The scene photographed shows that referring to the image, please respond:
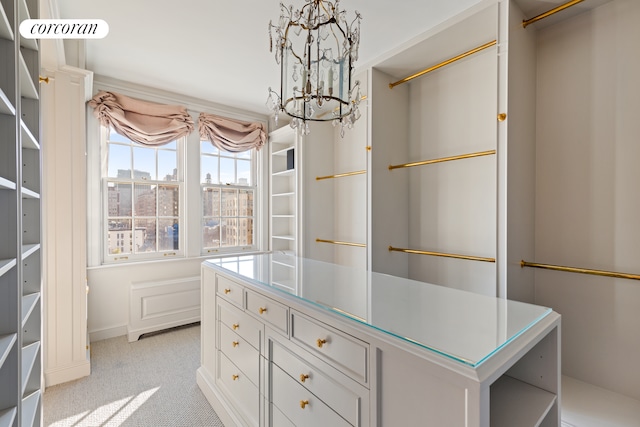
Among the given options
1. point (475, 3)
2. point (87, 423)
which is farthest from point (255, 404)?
point (475, 3)

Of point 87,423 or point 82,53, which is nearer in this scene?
point 87,423

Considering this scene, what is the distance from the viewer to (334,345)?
1105 mm

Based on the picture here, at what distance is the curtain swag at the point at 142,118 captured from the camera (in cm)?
302

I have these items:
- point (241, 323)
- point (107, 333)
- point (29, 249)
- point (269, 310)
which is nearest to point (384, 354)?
point (269, 310)

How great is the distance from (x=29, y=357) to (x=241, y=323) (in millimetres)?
884

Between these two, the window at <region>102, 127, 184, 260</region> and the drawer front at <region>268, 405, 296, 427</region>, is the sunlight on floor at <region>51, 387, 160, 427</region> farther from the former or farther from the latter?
the window at <region>102, 127, 184, 260</region>

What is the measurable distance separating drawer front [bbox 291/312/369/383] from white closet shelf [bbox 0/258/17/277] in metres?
0.93

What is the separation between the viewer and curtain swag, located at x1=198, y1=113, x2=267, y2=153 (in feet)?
12.0

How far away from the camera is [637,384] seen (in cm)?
161

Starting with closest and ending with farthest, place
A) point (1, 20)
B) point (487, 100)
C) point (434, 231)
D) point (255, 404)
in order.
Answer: point (1, 20)
point (255, 404)
point (487, 100)
point (434, 231)

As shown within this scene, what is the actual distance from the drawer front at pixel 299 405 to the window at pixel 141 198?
2639 millimetres

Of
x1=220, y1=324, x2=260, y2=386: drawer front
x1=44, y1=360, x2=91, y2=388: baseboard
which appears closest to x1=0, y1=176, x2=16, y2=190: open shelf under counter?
x1=220, y1=324, x2=260, y2=386: drawer front

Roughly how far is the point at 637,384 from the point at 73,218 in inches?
145

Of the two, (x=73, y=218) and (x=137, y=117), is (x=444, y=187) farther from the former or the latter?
(x=137, y=117)
